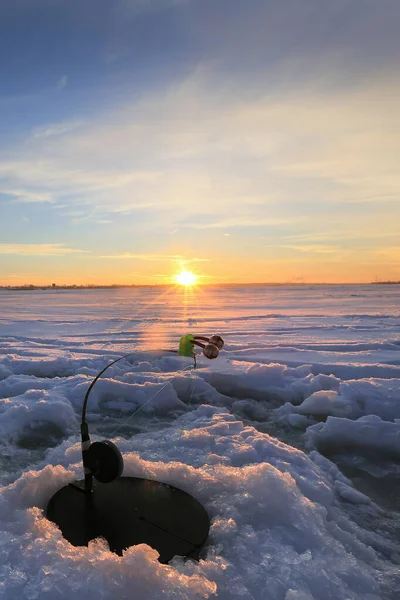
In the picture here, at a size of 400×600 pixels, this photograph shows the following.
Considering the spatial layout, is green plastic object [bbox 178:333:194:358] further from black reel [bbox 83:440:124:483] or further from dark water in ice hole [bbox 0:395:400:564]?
dark water in ice hole [bbox 0:395:400:564]

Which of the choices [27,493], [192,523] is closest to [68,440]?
[27,493]

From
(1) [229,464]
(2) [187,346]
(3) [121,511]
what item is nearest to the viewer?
(2) [187,346]

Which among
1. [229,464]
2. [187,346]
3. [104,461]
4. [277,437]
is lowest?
[277,437]

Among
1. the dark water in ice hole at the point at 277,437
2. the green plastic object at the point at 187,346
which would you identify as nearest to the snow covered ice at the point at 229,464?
the dark water in ice hole at the point at 277,437

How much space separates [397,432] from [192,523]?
3.13m

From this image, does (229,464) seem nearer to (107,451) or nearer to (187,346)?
(107,451)

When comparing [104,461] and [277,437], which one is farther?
[277,437]

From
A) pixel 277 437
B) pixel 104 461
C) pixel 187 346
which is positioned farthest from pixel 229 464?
pixel 187 346

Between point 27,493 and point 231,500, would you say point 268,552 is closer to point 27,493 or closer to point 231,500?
point 231,500

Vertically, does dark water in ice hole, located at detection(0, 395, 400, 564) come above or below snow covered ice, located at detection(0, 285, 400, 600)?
below

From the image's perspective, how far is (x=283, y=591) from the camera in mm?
2146

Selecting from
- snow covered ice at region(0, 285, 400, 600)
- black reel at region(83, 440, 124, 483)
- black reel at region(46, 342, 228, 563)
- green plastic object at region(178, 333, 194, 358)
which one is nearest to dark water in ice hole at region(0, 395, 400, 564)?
snow covered ice at region(0, 285, 400, 600)

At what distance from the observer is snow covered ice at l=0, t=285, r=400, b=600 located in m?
2.10

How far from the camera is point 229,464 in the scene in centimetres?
367
